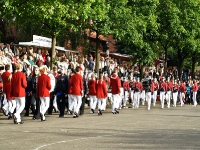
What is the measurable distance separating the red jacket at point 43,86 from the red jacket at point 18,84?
5.31 ft

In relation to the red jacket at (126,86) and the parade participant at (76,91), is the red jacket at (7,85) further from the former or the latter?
the red jacket at (126,86)

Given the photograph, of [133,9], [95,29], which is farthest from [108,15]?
[133,9]

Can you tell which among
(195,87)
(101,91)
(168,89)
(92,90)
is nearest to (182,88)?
(195,87)

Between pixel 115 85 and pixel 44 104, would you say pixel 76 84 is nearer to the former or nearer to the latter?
pixel 44 104

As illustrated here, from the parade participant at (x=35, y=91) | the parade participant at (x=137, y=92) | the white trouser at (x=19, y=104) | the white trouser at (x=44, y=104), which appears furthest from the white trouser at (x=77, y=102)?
the parade participant at (x=137, y=92)

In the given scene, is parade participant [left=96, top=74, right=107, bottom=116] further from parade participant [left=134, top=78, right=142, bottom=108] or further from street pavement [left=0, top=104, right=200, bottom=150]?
parade participant [left=134, top=78, right=142, bottom=108]

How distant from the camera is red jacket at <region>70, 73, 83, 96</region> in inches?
1113

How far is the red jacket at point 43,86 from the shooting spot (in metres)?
25.6

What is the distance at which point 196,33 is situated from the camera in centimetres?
5803

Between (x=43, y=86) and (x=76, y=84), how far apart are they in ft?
9.58

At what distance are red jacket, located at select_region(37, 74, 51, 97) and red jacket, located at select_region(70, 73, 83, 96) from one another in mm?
2646

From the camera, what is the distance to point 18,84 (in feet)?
78.7

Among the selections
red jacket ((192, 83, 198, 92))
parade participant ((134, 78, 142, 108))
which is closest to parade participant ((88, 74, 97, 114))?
parade participant ((134, 78, 142, 108))

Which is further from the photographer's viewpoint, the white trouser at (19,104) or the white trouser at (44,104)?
the white trouser at (44,104)
